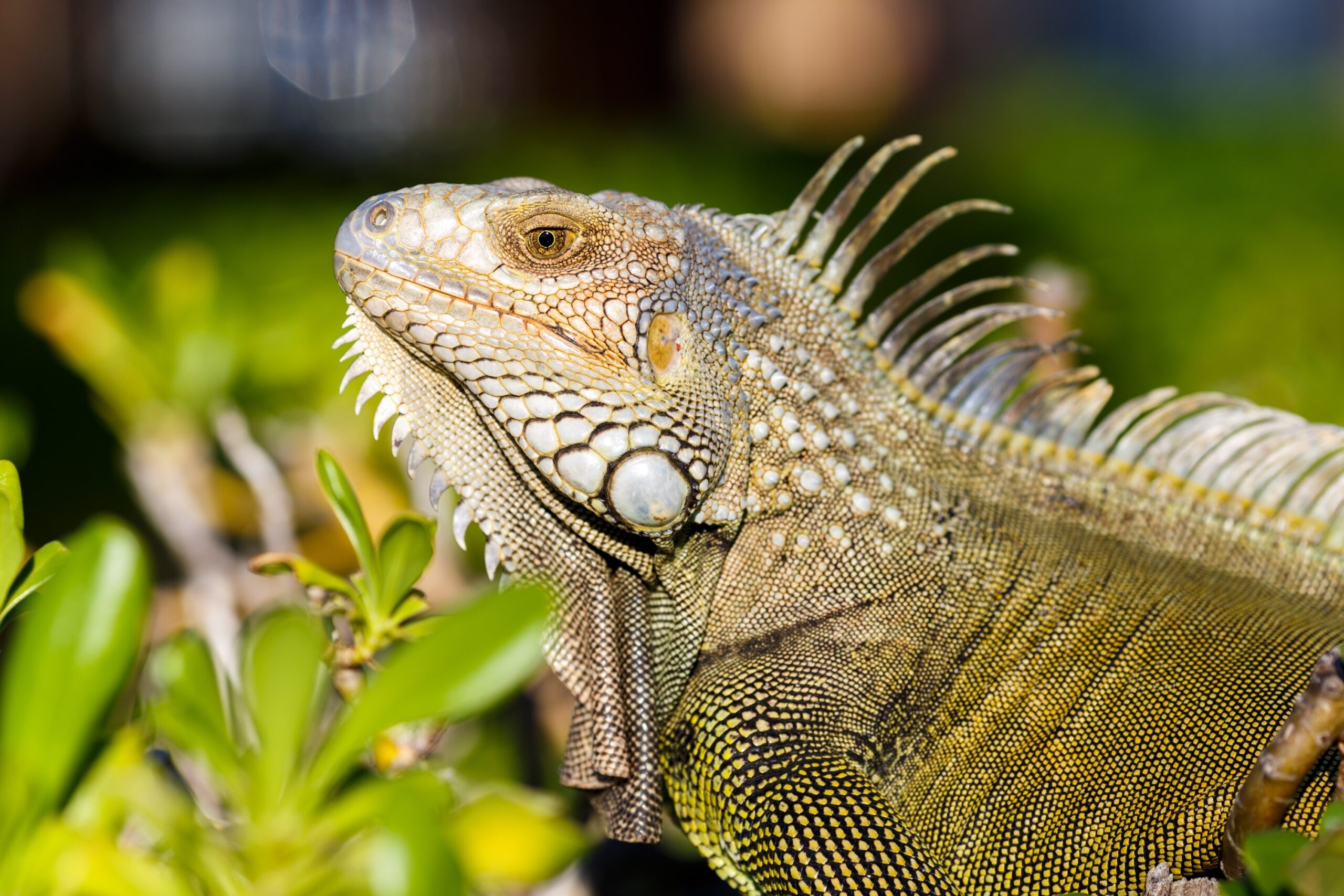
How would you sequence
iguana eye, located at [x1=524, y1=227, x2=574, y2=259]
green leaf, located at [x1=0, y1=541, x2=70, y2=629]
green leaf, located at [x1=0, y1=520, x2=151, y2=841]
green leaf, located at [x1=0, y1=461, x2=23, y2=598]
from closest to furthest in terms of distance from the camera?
1. green leaf, located at [x1=0, y1=520, x2=151, y2=841]
2. green leaf, located at [x1=0, y1=461, x2=23, y2=598]
3. green leaf, located at [x1=0, y1=541, x2=70, y2=629]
4. iguana eye, located at [x1=524, y1=227, x2=574, y2=259]

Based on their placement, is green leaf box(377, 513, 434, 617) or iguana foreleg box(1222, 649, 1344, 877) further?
green leaf box(377, 513, 434, 617)

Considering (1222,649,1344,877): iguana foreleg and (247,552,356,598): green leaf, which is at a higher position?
(1222,649,1344,877): iguana foreleg

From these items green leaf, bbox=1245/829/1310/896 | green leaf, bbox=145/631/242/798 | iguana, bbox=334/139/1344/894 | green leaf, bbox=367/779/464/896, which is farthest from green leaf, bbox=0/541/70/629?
green leaf, bbox=1245/829/1310/896

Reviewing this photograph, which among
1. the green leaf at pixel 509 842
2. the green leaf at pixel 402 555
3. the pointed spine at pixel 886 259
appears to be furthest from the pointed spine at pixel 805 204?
the green leaf at pixel 509 842

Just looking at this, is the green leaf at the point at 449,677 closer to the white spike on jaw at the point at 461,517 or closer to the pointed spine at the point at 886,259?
the white spike on jaw at the point at 461,517

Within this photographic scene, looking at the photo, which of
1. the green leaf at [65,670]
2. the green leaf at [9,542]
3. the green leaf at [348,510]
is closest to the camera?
the green leaf at [65,670]

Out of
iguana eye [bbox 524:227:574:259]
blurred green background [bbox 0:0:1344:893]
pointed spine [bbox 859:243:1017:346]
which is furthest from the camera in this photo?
blurred green background [bbox 0:0:1344:893]

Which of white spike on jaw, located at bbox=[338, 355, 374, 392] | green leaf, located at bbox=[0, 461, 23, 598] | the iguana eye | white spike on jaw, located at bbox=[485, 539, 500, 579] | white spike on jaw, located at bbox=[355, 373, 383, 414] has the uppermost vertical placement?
the iguana eye

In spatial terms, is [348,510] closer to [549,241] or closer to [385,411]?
[385,411]

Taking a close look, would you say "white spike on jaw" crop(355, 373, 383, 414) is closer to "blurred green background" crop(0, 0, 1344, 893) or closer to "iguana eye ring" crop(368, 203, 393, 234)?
"iguana eye ring" crop(368, 203, 393, 234)
